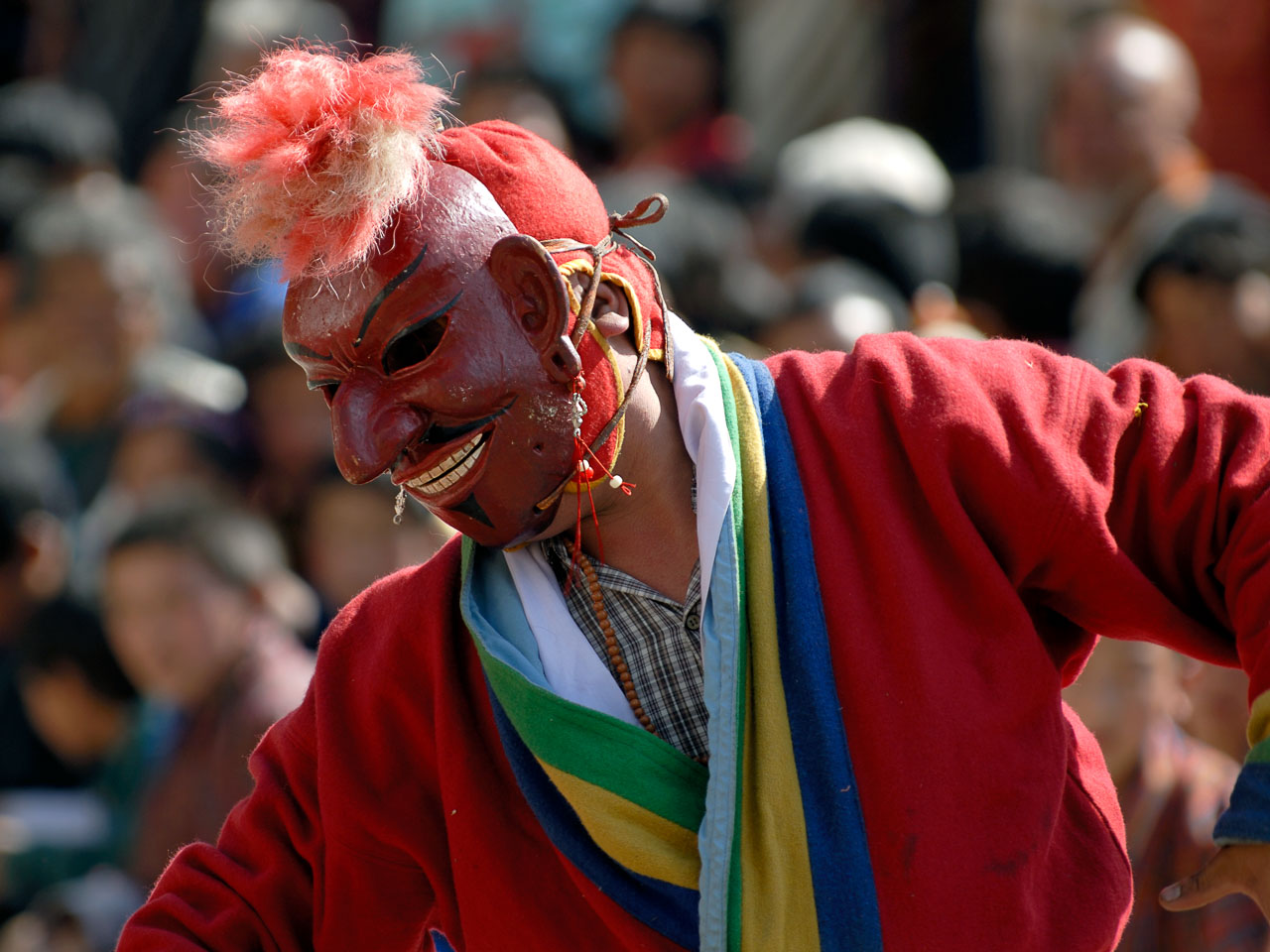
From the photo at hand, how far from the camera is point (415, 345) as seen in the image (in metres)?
2.24

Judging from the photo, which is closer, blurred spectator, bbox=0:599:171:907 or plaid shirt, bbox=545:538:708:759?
plaid shirt, bbox=545:538:708:759

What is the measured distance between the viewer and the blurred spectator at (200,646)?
400 centimetres

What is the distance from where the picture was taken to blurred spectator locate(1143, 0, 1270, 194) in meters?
5.75

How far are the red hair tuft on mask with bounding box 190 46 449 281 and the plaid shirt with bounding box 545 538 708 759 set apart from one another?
2.02ft

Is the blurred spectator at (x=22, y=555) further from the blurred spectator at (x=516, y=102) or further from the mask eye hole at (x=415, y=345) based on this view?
the mask eye hole at (x=415, y=345)

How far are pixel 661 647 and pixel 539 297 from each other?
0.53 m

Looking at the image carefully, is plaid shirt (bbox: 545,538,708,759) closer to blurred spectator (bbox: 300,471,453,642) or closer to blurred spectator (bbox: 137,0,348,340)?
blurred spectator (bbox: 300,471,453,642)

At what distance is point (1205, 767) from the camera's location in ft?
11.1

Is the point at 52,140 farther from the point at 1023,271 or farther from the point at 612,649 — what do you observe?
the point at 612,649

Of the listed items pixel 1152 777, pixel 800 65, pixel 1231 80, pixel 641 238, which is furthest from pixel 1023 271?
pixel 800 65

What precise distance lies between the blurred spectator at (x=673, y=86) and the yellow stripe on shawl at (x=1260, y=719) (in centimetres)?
428

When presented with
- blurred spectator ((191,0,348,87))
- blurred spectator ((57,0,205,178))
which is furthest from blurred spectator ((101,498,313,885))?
blurred spectator ((57,0,205,178))

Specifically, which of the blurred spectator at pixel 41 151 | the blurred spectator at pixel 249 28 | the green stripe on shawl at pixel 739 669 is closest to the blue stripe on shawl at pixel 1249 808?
the green stripe on shawl at pixel 739 669

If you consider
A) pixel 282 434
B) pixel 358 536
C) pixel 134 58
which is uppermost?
pixel 358 536
